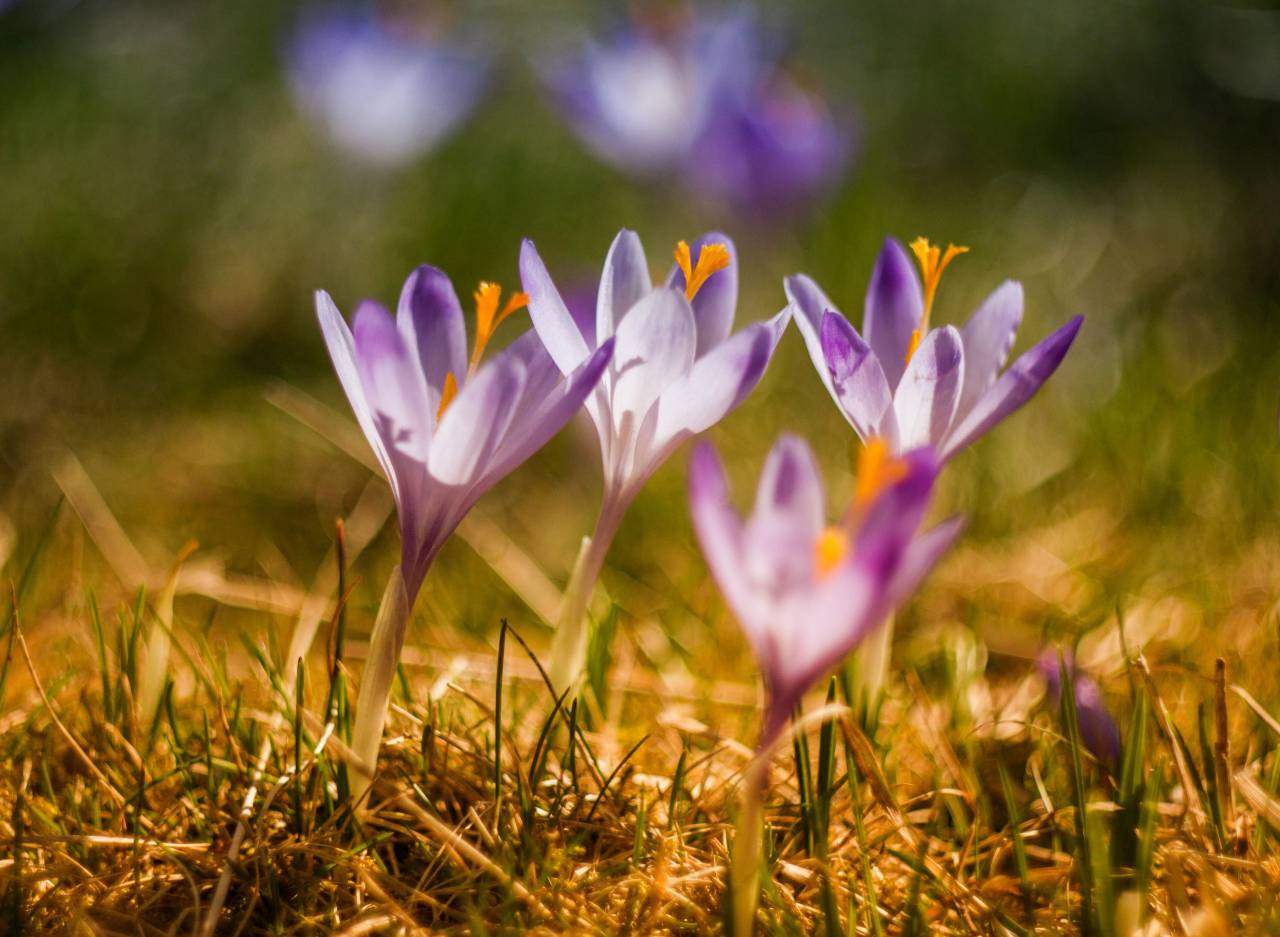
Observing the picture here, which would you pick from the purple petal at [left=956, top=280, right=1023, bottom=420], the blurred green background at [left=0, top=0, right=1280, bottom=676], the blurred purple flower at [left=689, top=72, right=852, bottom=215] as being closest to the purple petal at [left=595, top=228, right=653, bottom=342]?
the purple petal at [left=956, top=280, right=1023, bottom=420]

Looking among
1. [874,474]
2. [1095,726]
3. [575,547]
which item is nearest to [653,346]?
[874,474]

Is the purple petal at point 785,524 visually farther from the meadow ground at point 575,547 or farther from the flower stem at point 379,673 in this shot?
the flower stem at point 379,673

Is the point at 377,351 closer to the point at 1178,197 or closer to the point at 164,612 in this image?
the point at 164,612

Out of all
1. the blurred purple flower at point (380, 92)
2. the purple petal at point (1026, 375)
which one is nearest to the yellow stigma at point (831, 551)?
the purple petal at point (1026, 375)

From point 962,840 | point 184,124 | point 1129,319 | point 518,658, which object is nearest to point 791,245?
point 1129,319

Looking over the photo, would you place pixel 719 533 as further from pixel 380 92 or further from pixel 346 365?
pixel 380 92

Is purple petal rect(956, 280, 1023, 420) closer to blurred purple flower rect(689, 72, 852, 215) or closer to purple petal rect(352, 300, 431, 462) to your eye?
purple petal rect(352, 300, 431, 462)
